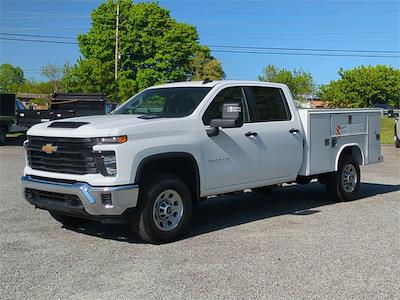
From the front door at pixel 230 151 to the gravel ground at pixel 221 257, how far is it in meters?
0.68

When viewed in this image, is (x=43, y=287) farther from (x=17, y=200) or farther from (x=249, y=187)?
(x=17, y=200)

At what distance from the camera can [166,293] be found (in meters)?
4.89

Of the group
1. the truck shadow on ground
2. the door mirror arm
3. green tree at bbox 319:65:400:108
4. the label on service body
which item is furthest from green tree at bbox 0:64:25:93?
the door mirror arm

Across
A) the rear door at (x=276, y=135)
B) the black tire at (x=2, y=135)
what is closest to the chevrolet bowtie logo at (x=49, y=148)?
the rear door at (x=276, y=135)

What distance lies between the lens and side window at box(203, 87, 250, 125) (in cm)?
730

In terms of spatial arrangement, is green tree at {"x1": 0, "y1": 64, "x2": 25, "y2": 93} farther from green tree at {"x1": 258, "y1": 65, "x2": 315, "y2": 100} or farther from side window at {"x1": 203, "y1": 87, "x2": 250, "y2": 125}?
side window at {"x1": 203, "y1": 87, "x2": 250, "y2": 125}

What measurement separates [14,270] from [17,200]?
436 cm

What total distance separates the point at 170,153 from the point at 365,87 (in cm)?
7090

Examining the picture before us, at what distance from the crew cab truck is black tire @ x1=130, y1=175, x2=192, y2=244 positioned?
0.5 inches

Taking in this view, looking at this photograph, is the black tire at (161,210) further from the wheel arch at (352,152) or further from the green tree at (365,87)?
the green tree at (365,87)

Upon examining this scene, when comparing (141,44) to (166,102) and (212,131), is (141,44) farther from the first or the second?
(212,131)

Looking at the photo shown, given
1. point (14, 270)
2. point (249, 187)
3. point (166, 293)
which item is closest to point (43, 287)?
point (14, 270)

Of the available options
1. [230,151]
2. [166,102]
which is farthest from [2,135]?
[230,151]

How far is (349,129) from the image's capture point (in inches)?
385
